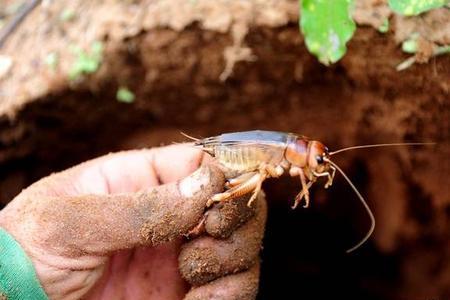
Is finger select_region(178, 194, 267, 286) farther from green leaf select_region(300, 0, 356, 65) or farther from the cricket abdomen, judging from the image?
green leaf select_region(300, 0, 356, 65)

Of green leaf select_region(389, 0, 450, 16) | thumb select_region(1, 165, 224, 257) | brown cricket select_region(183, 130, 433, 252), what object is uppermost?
green leaf select_region(389, 0, 450, 16)

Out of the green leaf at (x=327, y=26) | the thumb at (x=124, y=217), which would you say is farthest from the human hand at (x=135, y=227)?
the green leaf at (x=327, y=26)

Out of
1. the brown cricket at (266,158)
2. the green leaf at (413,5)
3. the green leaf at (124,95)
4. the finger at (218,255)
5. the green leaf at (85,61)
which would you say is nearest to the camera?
the brown cricket at (266,158)

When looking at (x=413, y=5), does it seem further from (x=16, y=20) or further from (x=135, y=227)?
(x=16, y=20)

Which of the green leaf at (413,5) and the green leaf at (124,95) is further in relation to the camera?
the green leaf at (124,95)

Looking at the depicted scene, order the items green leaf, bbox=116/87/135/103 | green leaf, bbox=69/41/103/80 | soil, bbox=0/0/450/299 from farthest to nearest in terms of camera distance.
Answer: green leaf, bbox=116/87/135/103 → green leaf, bbox=69/41/103/80 → soil, bbox=0/0/450/299

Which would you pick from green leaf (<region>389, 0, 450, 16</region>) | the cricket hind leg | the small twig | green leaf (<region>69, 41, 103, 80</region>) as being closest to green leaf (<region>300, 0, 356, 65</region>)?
green leaf (<region>389, 0, 450, 16</region>)

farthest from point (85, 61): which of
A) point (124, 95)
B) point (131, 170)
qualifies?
point (131, 170)

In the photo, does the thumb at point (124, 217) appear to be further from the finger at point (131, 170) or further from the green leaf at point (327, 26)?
the green leaf at point (327, 26)
